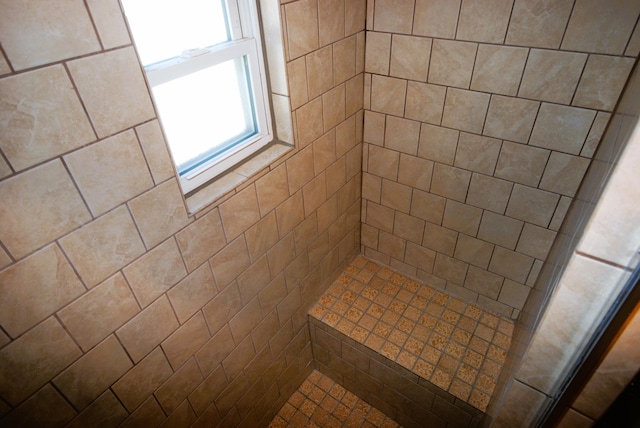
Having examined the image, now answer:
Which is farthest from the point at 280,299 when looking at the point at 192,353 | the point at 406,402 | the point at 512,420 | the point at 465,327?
the point at 512,420

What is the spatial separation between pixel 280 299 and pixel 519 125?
1323mm

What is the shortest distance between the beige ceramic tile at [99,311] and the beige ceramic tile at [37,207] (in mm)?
206

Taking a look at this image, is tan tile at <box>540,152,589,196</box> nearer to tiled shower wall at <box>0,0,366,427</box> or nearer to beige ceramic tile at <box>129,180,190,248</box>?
tiled shower wall at <box>0,0,366,427</box>

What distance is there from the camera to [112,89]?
3.06 ft

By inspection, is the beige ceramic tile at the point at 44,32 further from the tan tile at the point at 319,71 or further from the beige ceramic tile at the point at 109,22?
the tan tile at the point at 319,71

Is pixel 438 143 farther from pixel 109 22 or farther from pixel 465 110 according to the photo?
pixel 109 22

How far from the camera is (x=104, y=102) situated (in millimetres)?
928

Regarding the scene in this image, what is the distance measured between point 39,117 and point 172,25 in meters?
0.49

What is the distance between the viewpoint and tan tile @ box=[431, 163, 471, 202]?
1851 millimetres

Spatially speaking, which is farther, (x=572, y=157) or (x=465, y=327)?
(x=465, y=327)

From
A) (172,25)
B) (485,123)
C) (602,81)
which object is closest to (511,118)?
(485,123)

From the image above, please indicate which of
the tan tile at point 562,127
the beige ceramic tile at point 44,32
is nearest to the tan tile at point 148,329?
the beige ceramic tile at point 44,32

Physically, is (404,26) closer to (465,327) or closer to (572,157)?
(572,157)

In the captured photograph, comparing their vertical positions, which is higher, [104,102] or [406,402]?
[104,102]
